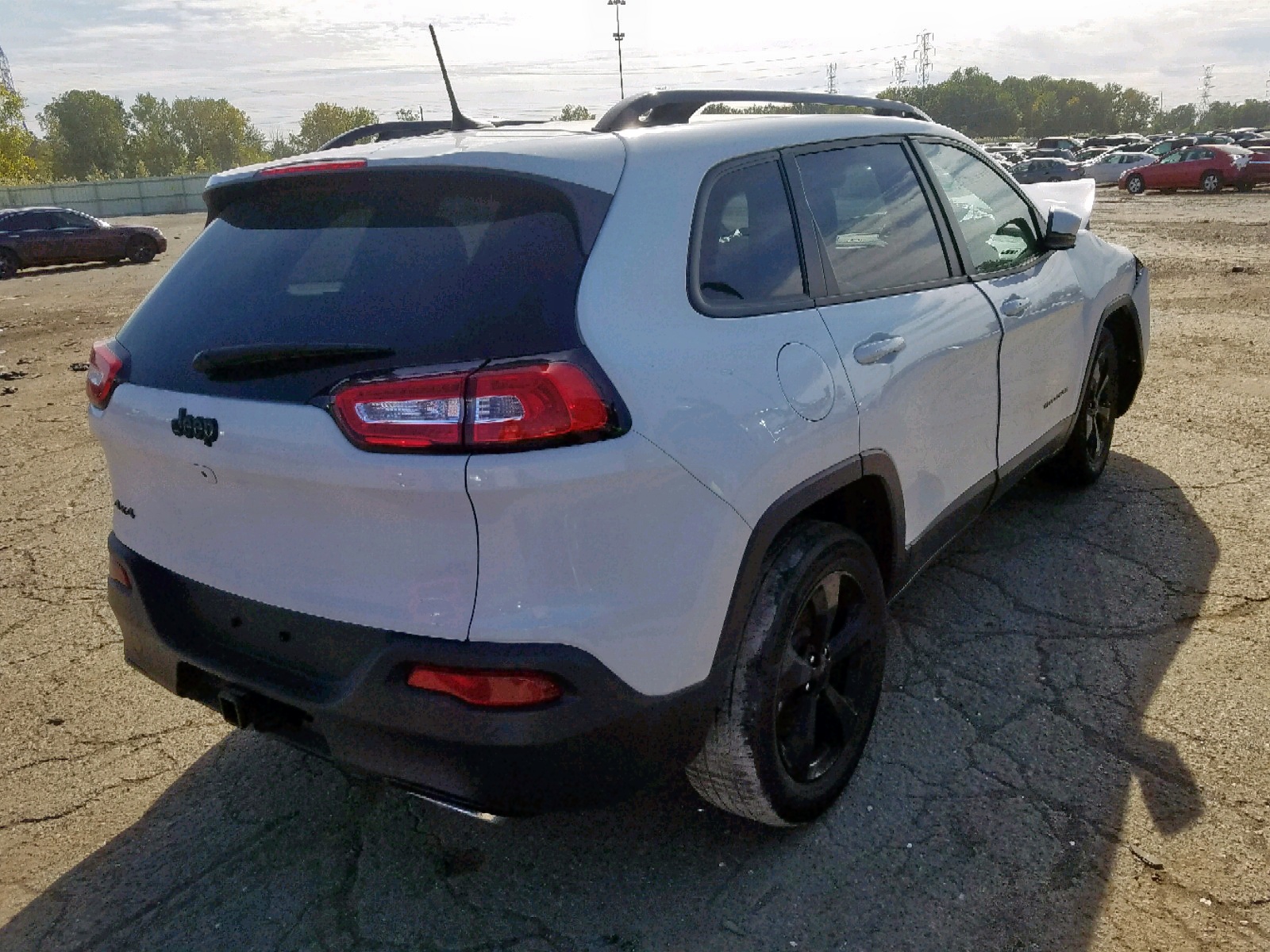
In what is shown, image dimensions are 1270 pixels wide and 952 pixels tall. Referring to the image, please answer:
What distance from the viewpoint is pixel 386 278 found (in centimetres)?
212

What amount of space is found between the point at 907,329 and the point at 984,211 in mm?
1093

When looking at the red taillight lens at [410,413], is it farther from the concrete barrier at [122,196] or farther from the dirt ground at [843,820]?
the concrete barrier at [122,196]

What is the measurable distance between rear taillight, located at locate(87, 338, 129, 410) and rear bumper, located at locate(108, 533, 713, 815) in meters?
0.52

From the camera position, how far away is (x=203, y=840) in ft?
8.95

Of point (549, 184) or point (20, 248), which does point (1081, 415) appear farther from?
point (20, 248)

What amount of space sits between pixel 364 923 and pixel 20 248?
23422 millimetres

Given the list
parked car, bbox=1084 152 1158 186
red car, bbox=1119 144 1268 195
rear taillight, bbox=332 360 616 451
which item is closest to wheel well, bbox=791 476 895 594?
rear taillight, bbox=332 360 616 451

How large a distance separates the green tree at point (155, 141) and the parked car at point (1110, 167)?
110090 mm

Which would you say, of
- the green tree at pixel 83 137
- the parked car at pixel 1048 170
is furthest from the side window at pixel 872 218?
the green tree at pixel 83 137

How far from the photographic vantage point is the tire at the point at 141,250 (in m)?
23.0

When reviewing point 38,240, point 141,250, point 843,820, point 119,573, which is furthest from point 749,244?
point 141,250

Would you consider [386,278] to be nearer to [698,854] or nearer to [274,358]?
[274,358]

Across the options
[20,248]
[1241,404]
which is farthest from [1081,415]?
[20,248]

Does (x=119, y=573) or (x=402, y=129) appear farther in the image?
(x=402, y=129)
